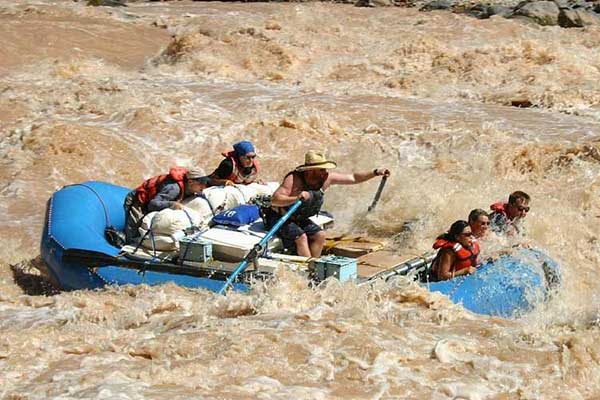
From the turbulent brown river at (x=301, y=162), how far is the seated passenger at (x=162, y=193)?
796 millimetres

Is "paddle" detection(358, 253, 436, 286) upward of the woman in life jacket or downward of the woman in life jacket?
downward

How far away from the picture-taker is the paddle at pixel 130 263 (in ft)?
24.6

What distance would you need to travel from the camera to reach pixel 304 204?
302 inches

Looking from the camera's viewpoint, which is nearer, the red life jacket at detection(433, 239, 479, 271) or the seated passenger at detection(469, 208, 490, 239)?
the red life jacket at detection(433, 239, 479, 271)

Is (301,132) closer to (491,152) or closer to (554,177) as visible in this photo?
(491,152)

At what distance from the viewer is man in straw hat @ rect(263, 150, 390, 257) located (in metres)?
7.70

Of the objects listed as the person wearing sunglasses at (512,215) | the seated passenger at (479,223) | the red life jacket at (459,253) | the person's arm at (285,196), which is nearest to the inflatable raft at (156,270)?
the red life jacket at (459,253)

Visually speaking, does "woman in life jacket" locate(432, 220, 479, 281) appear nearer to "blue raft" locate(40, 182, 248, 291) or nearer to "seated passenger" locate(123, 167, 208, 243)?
"blue raft" locate(40, 182, 248, 291)

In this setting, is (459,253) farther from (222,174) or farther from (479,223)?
(222,174)

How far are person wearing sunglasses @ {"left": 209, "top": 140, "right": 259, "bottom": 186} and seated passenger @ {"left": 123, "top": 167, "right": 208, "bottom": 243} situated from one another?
415 mm

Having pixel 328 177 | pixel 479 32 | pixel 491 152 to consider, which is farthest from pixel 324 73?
pixel 328 177

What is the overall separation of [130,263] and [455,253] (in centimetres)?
241

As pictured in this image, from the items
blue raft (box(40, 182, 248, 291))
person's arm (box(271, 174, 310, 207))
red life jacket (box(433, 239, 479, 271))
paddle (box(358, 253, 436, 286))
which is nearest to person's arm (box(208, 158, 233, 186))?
blue raft (box(40, 182, 248, 291))

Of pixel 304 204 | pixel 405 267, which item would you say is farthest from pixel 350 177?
pixel 405 267
